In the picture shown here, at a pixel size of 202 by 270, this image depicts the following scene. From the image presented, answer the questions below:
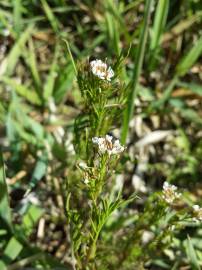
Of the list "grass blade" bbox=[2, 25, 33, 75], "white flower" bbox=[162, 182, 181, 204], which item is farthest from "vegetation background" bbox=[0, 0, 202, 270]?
"white flower" bbox=[162, 182, 181, 204]

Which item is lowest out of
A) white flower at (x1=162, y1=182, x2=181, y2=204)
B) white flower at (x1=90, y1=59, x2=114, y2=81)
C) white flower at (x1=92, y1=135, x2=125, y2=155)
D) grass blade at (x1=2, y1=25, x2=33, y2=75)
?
white flower at (x1=162, y1=182, x2=181, y2=204)

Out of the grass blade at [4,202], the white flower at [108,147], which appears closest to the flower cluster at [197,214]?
the white flower at [108,147]

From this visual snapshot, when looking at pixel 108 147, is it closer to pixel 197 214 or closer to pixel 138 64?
pixel 197 214

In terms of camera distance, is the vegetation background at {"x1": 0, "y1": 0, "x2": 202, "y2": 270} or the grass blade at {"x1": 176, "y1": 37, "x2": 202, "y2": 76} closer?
the vegetation background at {"x1": 0, "y1": 0, "x2": 202, "y2": 270}

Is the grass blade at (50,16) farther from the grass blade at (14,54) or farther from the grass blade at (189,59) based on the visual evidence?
the grass blade at (189,59)

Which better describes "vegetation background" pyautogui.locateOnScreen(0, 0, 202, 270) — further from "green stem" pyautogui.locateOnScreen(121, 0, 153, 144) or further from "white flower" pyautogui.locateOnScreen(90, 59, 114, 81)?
"white flower" pyautogui.locateOnScreen(90, 59, 114, 81)

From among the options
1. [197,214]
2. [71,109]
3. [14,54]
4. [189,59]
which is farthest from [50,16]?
[197,214]

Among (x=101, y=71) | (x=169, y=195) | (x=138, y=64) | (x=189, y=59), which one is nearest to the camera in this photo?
(x=101, y=71)

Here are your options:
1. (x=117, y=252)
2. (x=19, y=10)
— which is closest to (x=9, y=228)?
(x=117, y=252)

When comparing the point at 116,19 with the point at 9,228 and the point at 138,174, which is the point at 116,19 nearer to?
the point at 138,174
